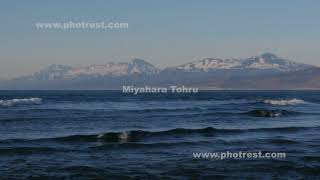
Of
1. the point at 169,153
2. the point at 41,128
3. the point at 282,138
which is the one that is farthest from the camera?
the point at 41,128

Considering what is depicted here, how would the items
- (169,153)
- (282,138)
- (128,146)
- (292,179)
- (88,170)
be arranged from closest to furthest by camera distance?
(292,179) < (88,170) < (169,153) < (128,146) < (282,138)

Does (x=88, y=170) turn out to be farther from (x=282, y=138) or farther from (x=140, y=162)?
(x=282, y=138)

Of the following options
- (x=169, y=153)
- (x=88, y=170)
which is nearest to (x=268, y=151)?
(x=169, y=153)

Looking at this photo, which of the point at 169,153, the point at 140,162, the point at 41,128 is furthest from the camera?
the point at 41,128

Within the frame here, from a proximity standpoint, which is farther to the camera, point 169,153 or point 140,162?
point 169,153

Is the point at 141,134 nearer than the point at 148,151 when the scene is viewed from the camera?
No

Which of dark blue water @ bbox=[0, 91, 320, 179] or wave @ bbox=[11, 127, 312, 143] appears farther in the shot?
wave @ bbox=[11, 127, 312, 143]

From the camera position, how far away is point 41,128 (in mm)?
44906

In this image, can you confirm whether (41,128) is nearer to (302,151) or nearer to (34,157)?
(34,157)

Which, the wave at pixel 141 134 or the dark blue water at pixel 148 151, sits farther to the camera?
the wave at pixel 141 134

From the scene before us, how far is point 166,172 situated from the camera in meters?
24.1

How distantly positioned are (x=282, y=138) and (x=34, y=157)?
15.2 m

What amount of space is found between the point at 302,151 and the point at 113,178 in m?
11.2

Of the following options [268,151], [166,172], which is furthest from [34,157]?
[268,151]
